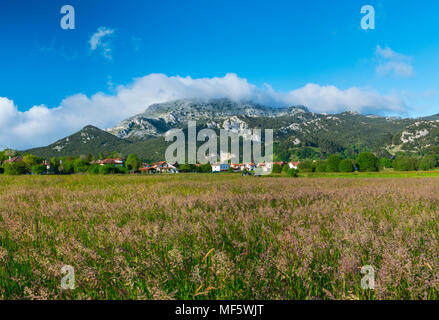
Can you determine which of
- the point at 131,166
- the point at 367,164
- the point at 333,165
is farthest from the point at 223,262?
the point at 131,166

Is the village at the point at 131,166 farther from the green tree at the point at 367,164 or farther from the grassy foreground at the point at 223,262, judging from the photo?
the grassy foreground at the point at 223,262

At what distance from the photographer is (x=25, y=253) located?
8.34 ft

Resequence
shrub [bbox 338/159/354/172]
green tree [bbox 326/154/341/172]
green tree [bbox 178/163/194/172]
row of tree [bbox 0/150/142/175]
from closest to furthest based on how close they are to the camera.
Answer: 1. row of tree [bbox 0/150/142/175]
2. shrub [bbox 338/159/354/172]
3. green tree [bbox 326/154/341/172]
4. green tree [bbox 178/163/194/172]

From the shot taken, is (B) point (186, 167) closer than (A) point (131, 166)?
No

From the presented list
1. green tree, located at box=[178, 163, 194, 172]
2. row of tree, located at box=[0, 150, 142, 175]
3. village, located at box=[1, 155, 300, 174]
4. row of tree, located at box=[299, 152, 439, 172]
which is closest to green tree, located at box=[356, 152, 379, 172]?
row of tree, located at box=[299, 152, 439, 172]

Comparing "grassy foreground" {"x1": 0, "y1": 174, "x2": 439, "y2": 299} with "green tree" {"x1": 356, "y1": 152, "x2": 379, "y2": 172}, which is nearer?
"grassy foreground" {"x1": 0, "y1": 174, "x2": 439, "y2": 299}

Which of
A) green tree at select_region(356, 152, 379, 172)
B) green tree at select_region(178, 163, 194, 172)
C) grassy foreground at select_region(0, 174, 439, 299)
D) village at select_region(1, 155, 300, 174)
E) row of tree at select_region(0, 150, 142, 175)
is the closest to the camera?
grassy foreground at select_region(0, 174, 439, 299)

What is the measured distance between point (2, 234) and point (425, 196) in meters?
9.21

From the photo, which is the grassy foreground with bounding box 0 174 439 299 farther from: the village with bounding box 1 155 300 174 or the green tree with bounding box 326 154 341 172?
the green tree with bounding box 326 154 341 172

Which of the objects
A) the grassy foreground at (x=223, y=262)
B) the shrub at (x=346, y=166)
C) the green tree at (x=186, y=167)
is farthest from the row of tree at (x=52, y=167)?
the shrub at (x=346, y=166)

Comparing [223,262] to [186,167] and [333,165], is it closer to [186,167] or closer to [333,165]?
[333,165]

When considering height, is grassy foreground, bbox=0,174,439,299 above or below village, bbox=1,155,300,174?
above
